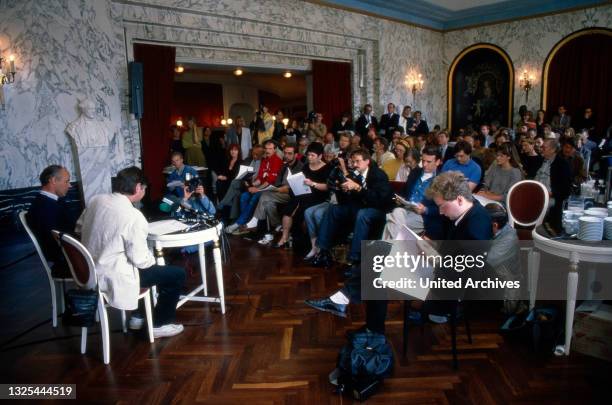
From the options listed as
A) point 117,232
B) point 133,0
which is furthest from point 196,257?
point 133,0

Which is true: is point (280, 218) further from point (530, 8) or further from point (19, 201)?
point (530, 8)

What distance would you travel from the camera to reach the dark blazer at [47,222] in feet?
10.5

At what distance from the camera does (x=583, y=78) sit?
11180 millimetres

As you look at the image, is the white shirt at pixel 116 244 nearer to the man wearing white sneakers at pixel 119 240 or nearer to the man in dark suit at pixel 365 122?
the man wearing white sneakers at pixel 119 240

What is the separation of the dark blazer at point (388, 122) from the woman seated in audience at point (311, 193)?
18.7 ft

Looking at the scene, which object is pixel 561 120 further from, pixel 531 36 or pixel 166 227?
pixel 166 227

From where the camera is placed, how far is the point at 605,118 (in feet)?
36.6

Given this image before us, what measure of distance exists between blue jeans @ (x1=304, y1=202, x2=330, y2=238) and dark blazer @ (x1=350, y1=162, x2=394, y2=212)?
60 cm

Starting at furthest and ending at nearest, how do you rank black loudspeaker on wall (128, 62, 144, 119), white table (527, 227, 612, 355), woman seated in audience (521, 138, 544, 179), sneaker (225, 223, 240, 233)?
black loudspeaker on wall (128, 62, 144, 119), sneaker (225, 223, 240, 233), woman seated in audience (521, 138, 544, 179), white table (527, 227, 612, 355)

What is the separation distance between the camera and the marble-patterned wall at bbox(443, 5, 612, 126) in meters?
10.9

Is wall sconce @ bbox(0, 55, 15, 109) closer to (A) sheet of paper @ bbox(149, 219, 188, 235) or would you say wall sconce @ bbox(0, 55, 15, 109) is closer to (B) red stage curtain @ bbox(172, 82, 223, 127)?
(A) sheet of paper @ bbox(149, 219, 188, 235)

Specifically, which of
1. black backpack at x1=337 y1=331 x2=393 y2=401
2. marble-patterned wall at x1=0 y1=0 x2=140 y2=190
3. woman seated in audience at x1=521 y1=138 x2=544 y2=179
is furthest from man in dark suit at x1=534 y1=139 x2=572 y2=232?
marble-patterned wall at x1=0 y1=0 x2=140 y2=190

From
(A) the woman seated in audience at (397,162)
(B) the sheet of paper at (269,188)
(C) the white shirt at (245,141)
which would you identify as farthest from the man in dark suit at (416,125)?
(B) the sheet of paper at (269,188)

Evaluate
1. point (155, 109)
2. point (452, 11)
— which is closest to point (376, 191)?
point (155, 109)
